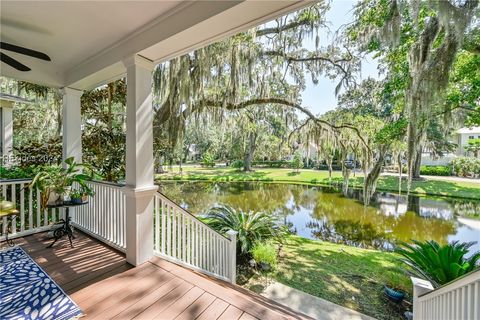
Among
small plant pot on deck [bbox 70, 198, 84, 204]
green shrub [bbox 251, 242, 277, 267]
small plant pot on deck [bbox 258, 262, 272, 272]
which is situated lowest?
small plant pot on deck [bbox 258, 262, 272, 272]

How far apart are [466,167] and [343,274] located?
13.3 metres

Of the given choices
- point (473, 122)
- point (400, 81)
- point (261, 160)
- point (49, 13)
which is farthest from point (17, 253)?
point (261, 160)

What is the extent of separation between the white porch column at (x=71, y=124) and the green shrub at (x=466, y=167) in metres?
15.4

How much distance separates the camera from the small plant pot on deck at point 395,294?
3158 millimetres

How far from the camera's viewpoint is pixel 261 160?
86.4 ft

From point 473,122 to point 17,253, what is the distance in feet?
24.7

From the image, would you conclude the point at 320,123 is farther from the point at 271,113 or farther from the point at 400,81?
the point at 271,113

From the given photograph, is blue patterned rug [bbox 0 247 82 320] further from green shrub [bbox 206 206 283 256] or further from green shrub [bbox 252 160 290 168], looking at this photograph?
green shrub [bbox 252 160 290 168]

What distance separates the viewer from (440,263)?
8.96ft

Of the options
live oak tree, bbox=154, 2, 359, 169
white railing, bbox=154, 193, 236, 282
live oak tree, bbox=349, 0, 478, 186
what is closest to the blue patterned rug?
white railing, bbox=154, 193, 236, 282

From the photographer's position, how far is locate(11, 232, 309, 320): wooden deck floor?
1685 millimetres

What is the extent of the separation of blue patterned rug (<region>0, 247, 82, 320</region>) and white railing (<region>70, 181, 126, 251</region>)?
727 millimetres

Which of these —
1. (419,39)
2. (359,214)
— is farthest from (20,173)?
(359,214)

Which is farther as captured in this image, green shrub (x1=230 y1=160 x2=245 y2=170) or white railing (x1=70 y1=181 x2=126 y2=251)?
green shrub (x1=230 y1=160 x2=245 y2=170)
